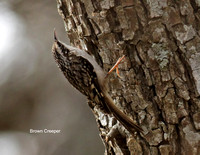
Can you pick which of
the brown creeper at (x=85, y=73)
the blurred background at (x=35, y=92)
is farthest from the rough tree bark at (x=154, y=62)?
the blurred background at (x=35, y=92)

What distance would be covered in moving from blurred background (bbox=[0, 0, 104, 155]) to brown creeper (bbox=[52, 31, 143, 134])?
179 centimetres

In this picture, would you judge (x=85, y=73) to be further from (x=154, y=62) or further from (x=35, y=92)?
(x=35, y=92)

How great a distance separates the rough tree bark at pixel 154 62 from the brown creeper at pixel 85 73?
91 millimetres

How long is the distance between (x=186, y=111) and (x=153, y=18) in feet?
1.62

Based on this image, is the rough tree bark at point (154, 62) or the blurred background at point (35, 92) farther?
the blurred background at point (35, 92)

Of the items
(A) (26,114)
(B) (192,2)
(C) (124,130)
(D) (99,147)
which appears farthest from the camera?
(A) (26,114)

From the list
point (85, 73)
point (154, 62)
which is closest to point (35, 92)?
point (85, 73)

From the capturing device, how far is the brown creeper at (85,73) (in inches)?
74.4

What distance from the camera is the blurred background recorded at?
12.8ft

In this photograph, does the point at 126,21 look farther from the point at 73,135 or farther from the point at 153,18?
the point at 73,135

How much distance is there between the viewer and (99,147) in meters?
3.71

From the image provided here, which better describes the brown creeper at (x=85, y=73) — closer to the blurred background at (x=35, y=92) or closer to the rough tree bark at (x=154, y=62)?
the rough tree bark at (x=154, y=62)

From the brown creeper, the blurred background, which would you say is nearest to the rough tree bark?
the brown creeper

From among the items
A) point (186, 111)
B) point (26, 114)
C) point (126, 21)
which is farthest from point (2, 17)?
point (186, 111)
